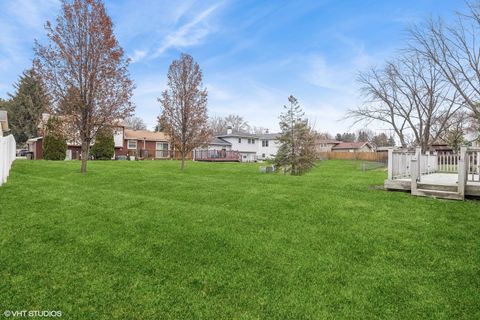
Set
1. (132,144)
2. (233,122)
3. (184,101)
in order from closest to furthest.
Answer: (184,101), (132,144), (233,122)

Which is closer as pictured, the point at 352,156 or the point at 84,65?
the point at 84,65

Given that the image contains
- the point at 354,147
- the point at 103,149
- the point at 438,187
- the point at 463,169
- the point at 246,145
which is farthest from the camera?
the point at 354,147

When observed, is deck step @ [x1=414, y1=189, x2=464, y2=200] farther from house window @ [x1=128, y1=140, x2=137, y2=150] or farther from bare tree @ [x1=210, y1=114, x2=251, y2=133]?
bare tree @ [x1=210, y1=114, x2=251, y2=133]

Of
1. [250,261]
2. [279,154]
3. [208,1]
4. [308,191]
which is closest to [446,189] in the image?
[308,191]

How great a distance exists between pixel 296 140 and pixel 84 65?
1161cm

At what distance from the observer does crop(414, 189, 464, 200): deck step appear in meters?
7.27

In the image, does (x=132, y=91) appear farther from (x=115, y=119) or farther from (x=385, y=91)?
(x=385, y=91)

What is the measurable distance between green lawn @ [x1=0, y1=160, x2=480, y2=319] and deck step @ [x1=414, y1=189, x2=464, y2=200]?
0.32 metres

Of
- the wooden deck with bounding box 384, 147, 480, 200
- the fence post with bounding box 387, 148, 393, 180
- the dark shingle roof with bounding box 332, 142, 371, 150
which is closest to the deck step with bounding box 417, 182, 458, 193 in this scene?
the wooden deck with bounding box 384, 147, 480, 200

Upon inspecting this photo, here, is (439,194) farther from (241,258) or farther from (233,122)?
(233,122)

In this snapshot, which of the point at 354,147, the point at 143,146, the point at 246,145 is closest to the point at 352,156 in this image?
the point at 354,147

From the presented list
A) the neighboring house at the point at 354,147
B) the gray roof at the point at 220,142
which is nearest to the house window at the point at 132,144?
the gray roof at the point at 220,142

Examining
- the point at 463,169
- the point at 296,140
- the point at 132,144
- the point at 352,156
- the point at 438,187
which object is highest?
the point at 132,144

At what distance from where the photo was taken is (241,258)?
14.2ft
